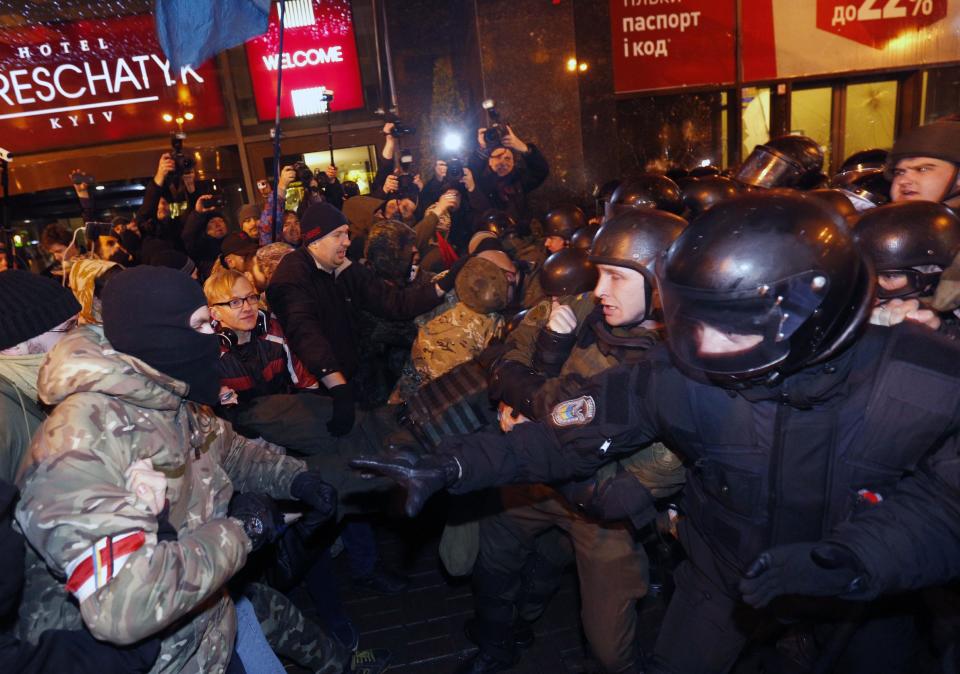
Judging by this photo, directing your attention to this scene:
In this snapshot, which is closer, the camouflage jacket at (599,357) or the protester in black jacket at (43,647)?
the protester in black jacket at (43,647)

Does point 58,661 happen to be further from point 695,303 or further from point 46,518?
point 695,303

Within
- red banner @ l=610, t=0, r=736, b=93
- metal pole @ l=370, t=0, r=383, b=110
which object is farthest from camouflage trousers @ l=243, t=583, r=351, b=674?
metal pole @ l=370, t=0, r=383, b=110

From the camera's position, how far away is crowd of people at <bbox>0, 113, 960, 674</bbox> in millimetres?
1680

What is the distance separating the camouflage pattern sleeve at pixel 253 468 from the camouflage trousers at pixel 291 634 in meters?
0.48

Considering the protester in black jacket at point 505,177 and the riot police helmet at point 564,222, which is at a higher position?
the protester in black jacket at point 505,177

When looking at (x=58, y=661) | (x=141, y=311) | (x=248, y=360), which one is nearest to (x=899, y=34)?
(x=248, y=360)

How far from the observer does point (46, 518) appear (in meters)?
1.52

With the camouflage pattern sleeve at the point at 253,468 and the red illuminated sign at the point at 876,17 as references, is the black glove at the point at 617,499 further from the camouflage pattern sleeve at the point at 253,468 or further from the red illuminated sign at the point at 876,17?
the red illuminated sign at the point at 876,17

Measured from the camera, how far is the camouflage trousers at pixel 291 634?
2730 mm

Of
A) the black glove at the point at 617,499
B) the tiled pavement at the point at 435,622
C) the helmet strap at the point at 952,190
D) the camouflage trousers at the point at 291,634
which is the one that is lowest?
the tiled pavement at the point at 435,622

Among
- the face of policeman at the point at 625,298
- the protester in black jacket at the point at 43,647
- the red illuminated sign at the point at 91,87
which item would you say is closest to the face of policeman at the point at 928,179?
the face of policeman at the point at 625,298

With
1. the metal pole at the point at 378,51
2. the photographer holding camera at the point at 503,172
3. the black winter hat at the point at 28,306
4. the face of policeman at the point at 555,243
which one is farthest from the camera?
the metal pole at the point at 378,51

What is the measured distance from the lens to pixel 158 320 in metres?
1.92

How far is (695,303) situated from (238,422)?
8.04 feet
